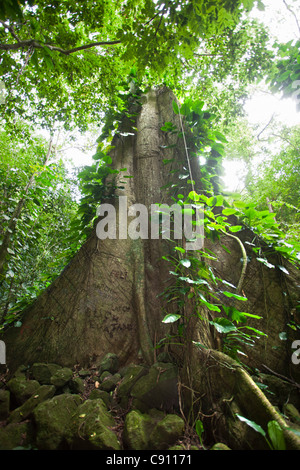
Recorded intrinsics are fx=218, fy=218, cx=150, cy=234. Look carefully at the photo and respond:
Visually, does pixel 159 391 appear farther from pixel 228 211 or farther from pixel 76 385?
pixel 228 211

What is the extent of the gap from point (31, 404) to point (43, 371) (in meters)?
0.28

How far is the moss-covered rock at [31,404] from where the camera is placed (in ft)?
4.88

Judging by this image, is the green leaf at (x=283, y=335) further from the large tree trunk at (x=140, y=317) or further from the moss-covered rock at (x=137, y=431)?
the moss-covered rock at (x=137, y=431)

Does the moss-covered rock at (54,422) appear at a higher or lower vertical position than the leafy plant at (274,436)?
lower

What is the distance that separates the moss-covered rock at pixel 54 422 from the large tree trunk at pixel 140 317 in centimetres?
50

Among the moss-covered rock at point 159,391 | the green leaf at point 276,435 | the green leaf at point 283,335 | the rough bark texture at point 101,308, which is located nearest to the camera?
the green leaf at point 276,435

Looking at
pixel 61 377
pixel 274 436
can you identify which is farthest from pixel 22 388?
pixel 274 436

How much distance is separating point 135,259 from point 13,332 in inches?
55.5

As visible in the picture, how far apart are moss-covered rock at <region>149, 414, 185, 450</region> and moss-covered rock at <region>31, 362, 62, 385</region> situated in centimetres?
98

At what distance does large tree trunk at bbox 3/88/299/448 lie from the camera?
1539 mm

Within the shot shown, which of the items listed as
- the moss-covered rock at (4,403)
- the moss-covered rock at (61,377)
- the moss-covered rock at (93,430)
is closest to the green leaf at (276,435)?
the moss-covered rock at (93,430)

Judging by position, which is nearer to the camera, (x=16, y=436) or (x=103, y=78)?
(x=16, y=436)

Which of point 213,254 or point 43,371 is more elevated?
point 213,254

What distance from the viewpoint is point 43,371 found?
1.82m
